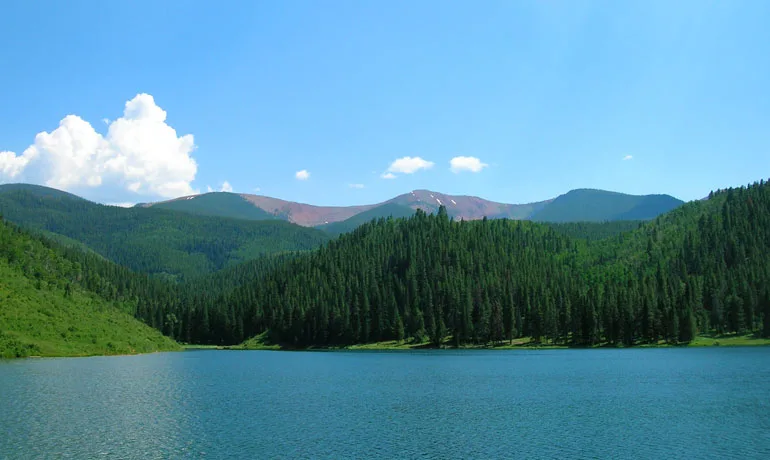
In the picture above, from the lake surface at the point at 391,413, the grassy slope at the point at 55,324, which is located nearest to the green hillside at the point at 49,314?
the grassy slope at the point at 55,324

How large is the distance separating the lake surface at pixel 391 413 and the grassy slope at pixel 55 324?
2945 centimetres

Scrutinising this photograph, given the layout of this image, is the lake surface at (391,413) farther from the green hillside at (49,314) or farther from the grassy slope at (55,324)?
the green hillside at (49,314)

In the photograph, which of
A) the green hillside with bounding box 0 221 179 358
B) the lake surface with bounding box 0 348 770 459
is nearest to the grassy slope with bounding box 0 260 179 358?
the green hillside with bounding box 0 221 179 358

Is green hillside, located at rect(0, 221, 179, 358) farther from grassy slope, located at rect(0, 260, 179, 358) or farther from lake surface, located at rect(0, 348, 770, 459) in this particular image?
lake surface, located at rect(0, 348, 770, 459)

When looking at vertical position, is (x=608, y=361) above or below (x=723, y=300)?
below

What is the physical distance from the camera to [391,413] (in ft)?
219

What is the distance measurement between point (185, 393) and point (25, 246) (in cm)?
12215

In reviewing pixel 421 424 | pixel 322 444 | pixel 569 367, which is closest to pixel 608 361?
pixel 569 367

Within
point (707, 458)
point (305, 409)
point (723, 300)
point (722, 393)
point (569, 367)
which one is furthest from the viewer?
point (723, 300)

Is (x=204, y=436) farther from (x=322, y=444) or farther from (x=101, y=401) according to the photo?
(x=101, y=401)

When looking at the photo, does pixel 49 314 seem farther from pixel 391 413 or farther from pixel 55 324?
pixel 391 413

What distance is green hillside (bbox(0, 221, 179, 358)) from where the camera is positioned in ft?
444

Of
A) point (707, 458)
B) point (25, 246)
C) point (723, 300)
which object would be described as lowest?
point (707, 458)

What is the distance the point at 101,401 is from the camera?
72.6 m
